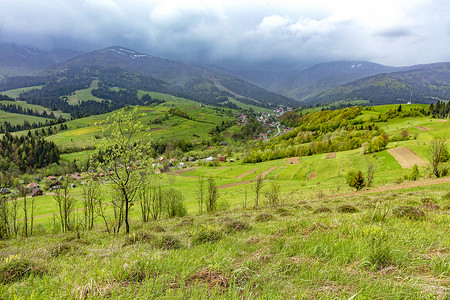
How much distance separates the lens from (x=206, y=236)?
7.02 metres

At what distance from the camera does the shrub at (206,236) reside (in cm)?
676

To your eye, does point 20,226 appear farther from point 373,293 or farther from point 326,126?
point 326,126

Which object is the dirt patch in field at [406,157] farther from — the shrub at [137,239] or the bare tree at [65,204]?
the bare tree at [65,204]

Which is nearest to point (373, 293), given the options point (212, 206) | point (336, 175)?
point (212, 206)

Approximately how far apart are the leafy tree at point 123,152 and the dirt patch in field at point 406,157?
64.2 m

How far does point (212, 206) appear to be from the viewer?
40750 mm

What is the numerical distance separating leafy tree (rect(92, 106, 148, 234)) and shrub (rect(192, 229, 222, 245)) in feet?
30.9

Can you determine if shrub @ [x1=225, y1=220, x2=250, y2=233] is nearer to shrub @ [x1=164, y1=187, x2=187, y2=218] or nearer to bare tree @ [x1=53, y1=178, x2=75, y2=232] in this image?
shrub @ [x1=164, y1=187, x2=187, y2=218]

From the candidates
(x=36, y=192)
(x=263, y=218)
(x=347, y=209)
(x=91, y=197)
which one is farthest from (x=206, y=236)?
(x=36, y=192)

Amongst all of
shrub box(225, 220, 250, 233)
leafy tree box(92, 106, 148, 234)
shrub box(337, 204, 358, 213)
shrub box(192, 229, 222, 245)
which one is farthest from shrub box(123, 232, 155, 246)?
shrub box(337, 204, 358, 213)

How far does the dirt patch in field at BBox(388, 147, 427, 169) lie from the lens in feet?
169

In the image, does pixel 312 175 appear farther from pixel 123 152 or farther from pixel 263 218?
pixel 123 152

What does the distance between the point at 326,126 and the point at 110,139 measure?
467 ft

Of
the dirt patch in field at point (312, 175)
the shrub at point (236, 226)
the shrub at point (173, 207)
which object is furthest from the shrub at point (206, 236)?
the dirt patch in field at point (312, 175)
